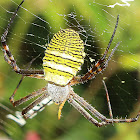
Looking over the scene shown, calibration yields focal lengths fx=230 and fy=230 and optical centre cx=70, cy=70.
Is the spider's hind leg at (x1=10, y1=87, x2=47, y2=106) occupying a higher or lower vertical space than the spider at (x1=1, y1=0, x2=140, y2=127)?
lower

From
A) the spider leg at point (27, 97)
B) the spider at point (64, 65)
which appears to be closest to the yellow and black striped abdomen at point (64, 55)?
the spider at point (64, 65)

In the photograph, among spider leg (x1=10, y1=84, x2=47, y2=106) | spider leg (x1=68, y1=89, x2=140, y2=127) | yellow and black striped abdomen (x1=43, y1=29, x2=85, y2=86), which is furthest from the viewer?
spider leg (x1=10, y1=84, x2=47, y2=106)

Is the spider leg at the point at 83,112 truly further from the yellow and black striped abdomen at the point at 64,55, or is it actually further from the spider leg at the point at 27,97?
the yellow and black striped abdomen at the point at 64,55

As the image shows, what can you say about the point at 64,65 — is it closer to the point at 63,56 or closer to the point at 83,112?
the point at 63,56

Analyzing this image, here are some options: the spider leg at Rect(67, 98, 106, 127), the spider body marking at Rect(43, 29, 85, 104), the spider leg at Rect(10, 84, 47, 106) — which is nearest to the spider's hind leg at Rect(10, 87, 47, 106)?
the spider leg at Rect(10, 84, 47, 106)

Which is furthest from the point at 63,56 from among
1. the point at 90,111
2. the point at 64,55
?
the point at 90,111

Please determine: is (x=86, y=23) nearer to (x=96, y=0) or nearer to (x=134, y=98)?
(x=96, y=0)

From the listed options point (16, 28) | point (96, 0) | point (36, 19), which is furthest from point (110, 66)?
point (16, 28)

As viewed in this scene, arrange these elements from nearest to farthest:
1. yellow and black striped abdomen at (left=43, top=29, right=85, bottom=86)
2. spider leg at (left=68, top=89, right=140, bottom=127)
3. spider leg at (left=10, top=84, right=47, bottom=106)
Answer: yellow and black striped abdomen at (left=43, top=29, right=85, bottom=86)
spider leg at (left=68, top=89, right=140, bottom=127)
spider leg at (left=10, top=84, right=47, bottom=106)

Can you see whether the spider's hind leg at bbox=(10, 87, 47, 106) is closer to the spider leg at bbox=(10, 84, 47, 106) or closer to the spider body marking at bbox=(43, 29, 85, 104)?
the spider leg at bbox=(10, 84, 47, 106)

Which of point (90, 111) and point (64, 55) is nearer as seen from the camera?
point (64, 55)
